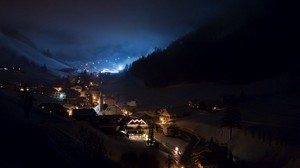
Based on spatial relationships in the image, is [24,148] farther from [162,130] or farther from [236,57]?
[236,57]

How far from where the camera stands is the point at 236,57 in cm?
11644

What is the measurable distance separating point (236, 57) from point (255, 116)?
186 ft

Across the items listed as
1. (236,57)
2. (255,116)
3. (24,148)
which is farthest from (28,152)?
(236,57)

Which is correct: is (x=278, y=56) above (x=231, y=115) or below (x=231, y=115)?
above

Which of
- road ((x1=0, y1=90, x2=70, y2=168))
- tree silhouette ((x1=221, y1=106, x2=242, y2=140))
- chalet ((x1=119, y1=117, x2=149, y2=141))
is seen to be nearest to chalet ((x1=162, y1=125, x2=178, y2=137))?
chalet ((x1=119, y1=117, x2=149, y2=141))

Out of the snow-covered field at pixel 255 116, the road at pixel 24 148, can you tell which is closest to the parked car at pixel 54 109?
the snow-covered field at pixel 255 116

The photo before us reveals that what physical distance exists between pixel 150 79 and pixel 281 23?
4691cm

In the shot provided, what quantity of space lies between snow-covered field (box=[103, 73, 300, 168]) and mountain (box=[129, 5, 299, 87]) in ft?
15.8

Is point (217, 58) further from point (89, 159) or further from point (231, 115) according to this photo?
point (89, 159)

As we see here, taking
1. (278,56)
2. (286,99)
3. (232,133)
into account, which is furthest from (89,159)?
(278,56)

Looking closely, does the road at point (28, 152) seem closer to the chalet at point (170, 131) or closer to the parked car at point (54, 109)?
the chalet at point (170, 131)

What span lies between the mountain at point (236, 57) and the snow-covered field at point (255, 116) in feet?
15.8

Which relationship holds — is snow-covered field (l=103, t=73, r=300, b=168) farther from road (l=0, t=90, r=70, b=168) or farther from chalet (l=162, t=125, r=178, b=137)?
road (l=0, t=90, r=70, b=168)

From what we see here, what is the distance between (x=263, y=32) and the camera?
412 ft
